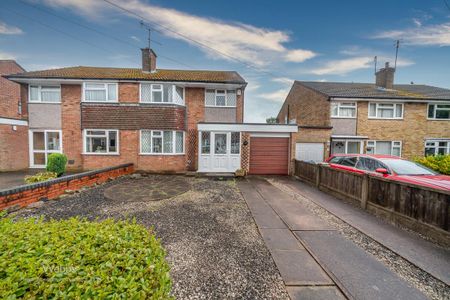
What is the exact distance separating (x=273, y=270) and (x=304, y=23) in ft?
48.3

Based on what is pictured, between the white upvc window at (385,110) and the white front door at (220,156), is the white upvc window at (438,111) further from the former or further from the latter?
A: the white front door at (220,156)

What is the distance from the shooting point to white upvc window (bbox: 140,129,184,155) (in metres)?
11.2

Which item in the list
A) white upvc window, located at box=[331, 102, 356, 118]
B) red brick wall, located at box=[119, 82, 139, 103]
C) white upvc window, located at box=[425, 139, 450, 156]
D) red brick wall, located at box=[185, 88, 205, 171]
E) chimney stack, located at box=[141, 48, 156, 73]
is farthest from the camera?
white upvc window, located at box=[425, 139, 450, 156]

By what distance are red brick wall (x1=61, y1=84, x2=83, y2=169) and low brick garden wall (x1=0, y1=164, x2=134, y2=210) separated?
465cm

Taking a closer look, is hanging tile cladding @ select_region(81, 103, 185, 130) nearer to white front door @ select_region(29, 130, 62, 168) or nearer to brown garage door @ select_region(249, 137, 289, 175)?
white front door @ select_region(29, 130, 62, 168)

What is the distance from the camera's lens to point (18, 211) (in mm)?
4836

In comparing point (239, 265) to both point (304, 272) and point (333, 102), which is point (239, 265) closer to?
point (304, 272)

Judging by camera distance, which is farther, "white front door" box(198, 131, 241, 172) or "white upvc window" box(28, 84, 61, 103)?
"white upvc window" box(28, 84, 61, 103)

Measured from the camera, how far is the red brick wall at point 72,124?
11258 millimetres

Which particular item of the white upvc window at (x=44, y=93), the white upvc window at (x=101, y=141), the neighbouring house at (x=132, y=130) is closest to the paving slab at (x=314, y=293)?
the neighbouring house at (x=132, y=130)

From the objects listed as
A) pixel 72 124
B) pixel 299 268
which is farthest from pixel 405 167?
pixel 72 124

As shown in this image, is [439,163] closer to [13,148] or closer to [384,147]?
[384,147]

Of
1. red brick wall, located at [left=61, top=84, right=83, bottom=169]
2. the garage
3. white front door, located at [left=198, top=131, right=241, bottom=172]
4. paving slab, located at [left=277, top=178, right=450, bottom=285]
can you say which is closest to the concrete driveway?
paving slab, located at [left=277, top=178, right=450, bottom=285]

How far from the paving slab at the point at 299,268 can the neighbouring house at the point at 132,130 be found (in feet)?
25.1
